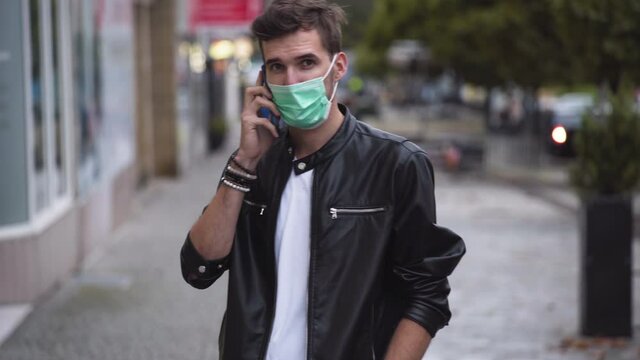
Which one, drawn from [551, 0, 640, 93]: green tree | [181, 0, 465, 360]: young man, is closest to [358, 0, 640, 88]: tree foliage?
[551, 0, 640, 93]: green tree

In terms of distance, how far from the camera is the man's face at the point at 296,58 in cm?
285

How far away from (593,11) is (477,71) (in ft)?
64.0

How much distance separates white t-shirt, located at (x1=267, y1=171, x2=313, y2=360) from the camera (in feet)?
9.38

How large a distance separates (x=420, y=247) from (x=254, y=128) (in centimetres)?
51

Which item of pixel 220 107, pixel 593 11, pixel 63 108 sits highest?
pixel 593 11

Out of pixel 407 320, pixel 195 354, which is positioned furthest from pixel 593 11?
pixel 407 320

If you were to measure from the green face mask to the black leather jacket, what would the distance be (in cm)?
8

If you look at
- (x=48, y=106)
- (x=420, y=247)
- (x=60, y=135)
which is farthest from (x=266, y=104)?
(x=60, y=135)

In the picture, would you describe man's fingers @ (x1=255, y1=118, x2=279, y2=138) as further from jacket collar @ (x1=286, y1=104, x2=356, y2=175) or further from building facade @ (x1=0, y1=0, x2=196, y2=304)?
building facade @ (x1=0, y1=0, x2=196, y2=304)

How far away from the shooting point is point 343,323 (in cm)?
287

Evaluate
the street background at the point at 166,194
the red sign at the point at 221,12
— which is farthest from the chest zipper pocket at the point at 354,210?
the red sign at the point at 221,12

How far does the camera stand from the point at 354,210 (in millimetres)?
2875

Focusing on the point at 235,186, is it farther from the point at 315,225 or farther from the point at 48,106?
the point at 48,106

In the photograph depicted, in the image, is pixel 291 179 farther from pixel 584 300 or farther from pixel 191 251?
pixel 584 300
